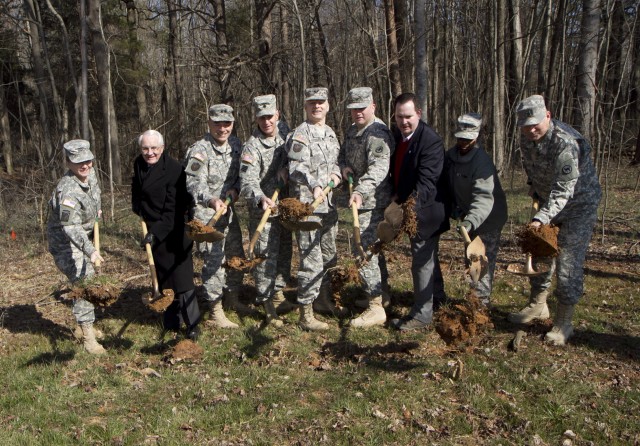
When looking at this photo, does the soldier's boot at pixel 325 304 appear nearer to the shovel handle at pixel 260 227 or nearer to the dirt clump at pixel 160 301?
the shovel handle at pixel 260 227

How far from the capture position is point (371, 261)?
5367 mm

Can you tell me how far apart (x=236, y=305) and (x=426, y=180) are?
263 cm

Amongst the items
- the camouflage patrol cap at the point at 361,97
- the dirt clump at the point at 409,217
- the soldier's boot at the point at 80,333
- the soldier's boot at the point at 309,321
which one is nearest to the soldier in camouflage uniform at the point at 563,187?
the dirt clump at the point at 409,217

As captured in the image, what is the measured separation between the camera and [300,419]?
3.85m

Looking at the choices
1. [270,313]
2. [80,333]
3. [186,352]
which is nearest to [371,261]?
[270,313]

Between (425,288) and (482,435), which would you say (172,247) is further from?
(482,435)

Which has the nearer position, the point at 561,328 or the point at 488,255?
the point at 561,328

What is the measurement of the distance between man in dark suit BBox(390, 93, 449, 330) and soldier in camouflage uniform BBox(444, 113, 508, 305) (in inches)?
5.5

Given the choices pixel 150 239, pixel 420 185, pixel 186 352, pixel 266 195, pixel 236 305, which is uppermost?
pixel 420 185

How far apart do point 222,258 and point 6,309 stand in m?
3.08

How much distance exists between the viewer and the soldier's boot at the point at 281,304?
19.6 feet

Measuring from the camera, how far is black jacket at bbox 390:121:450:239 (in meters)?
4.74

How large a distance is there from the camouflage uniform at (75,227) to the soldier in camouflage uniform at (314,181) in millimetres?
1873

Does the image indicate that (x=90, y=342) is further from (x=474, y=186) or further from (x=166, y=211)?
(x=474, y=186)
